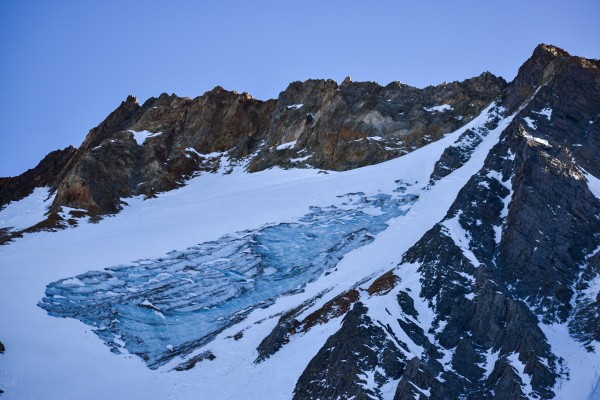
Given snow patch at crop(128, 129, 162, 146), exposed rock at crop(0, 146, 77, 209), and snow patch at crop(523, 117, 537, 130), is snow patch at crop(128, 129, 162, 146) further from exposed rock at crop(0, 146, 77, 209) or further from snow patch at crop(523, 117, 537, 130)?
snow patch at crop(523, 117, 537, 130)

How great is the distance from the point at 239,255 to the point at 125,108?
70.6 m

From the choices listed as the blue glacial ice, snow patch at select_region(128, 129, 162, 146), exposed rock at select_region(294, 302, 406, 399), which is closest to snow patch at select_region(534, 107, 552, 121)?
the blue glacial ice

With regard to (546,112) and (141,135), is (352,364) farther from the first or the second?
(141,135)

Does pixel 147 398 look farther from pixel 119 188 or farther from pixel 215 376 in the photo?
pixel 119 188

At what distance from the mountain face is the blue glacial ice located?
0.18 metres

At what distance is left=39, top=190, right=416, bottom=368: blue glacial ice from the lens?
49.2 metres

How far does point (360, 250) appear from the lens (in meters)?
55.9

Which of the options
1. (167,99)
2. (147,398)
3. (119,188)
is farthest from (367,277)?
(167,99)

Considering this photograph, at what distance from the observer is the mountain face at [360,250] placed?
36656mm

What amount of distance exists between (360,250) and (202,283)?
40.8ft

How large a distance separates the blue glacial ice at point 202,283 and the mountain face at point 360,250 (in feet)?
0.58

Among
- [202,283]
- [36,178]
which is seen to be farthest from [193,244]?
[36,178]

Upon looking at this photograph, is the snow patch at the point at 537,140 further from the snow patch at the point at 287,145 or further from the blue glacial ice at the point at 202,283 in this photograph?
the snow patch at the point at 287,145

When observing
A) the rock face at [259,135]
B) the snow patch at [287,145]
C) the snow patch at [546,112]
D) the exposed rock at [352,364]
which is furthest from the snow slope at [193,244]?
the snow patch at [546,112]
